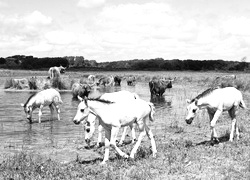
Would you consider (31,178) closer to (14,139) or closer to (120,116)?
(120,116)

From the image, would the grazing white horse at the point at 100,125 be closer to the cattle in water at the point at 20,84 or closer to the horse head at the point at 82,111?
the horse head at the point at 82,111

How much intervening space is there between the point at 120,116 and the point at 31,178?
2.88m

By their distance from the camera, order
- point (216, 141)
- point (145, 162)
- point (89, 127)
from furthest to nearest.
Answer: point (89, 127) → point (216, 141) → point (145, 162)

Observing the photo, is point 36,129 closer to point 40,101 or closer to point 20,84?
point 40,101

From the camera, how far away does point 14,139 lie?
42.9 feet

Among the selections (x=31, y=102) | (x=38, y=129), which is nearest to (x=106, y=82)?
(x=31, y=102)

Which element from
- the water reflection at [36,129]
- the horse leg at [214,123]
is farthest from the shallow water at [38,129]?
the horse leg at [214,123]

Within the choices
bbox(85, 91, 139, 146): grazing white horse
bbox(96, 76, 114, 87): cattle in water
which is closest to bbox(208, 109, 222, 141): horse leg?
bbox(85, 91, 139, 146): grazing white horse

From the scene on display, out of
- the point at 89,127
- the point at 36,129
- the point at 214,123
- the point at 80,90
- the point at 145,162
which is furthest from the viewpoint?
the point at 80,90

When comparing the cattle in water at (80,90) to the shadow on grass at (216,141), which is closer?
the shadow on grass at (216,141)

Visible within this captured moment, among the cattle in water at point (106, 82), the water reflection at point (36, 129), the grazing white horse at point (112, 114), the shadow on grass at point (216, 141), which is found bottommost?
the water reflection at point (36, 129)

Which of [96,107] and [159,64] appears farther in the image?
[159,64]

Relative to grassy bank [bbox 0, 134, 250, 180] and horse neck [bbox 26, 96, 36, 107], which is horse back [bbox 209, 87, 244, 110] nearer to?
grassy bank [bbox 0, 134, 250, 180]

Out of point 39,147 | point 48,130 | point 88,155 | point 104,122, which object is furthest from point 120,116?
point 48,130
